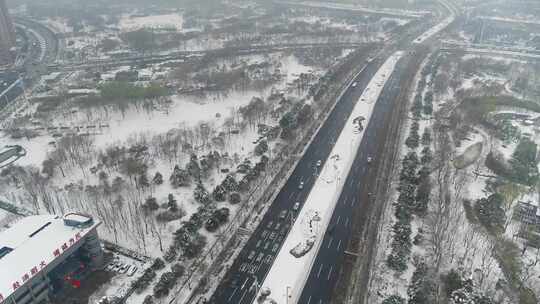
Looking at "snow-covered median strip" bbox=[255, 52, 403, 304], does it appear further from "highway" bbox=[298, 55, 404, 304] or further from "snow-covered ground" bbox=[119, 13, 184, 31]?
"snow-covered ground" bbox=[119, 13, 184, 31]

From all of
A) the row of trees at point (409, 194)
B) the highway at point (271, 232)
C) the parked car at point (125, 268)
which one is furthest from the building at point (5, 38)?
the row of trees at point (409, 194)

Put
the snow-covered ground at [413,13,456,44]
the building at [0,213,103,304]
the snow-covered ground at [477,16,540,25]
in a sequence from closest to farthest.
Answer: the building at [0,213,103,304]
the snow-covered ground at [413,13,456,44]
the snow-covered ground at [477,16,540,25]

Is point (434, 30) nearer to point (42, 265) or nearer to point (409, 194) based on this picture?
point (409, 194)

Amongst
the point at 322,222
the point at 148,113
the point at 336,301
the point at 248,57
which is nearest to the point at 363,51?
the point at 248,57

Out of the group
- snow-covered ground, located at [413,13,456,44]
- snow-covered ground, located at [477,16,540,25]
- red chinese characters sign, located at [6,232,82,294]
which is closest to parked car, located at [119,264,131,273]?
red chinese characters sign, located at [6,232,82,294]

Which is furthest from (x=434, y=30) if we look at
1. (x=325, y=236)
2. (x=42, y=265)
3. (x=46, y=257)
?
(x=42, y=265)

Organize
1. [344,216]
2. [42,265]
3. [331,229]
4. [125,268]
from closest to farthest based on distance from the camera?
[42,265], [125,268], [331,229], [344,216]
